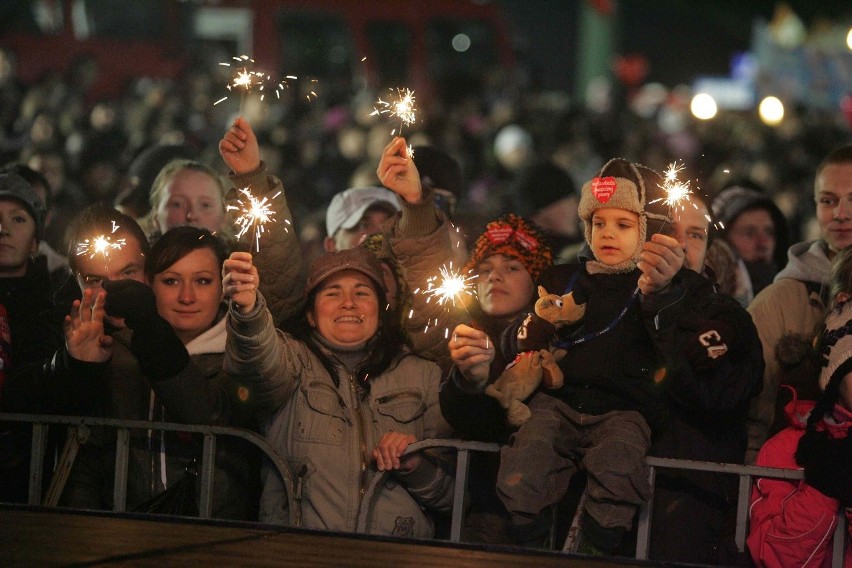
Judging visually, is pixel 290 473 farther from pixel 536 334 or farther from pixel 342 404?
pixel 536 334

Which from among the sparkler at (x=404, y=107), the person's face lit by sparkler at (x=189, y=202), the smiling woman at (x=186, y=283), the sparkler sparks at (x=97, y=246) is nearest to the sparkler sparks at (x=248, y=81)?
the sparkler at (x=404, y=107)

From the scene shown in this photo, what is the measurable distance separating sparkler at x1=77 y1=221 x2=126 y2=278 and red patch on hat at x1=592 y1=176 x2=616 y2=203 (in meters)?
2.06

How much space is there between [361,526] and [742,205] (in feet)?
Answer: 11.8

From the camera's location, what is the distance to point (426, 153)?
7.48 meters

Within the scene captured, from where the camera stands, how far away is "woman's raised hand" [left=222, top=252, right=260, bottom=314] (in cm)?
471

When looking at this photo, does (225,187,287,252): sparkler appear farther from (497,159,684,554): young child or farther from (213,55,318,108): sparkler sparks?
(497,159,684,554): young child

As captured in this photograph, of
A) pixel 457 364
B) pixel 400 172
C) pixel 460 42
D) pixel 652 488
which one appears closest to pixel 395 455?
pixel 457 364

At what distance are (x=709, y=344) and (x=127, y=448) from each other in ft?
7.06

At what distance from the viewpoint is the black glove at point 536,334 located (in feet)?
15.9

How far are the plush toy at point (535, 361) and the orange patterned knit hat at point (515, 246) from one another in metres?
0.88

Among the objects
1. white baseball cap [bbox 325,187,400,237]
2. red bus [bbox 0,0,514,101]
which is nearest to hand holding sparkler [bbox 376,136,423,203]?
white baseball cap [bbox 325,187,400,237]

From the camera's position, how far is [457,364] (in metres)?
4.68

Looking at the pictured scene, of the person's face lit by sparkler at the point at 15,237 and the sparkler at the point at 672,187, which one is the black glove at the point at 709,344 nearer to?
the sparkler at the point at 672,187

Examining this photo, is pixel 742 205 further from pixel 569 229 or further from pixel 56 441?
pixel 56 441
